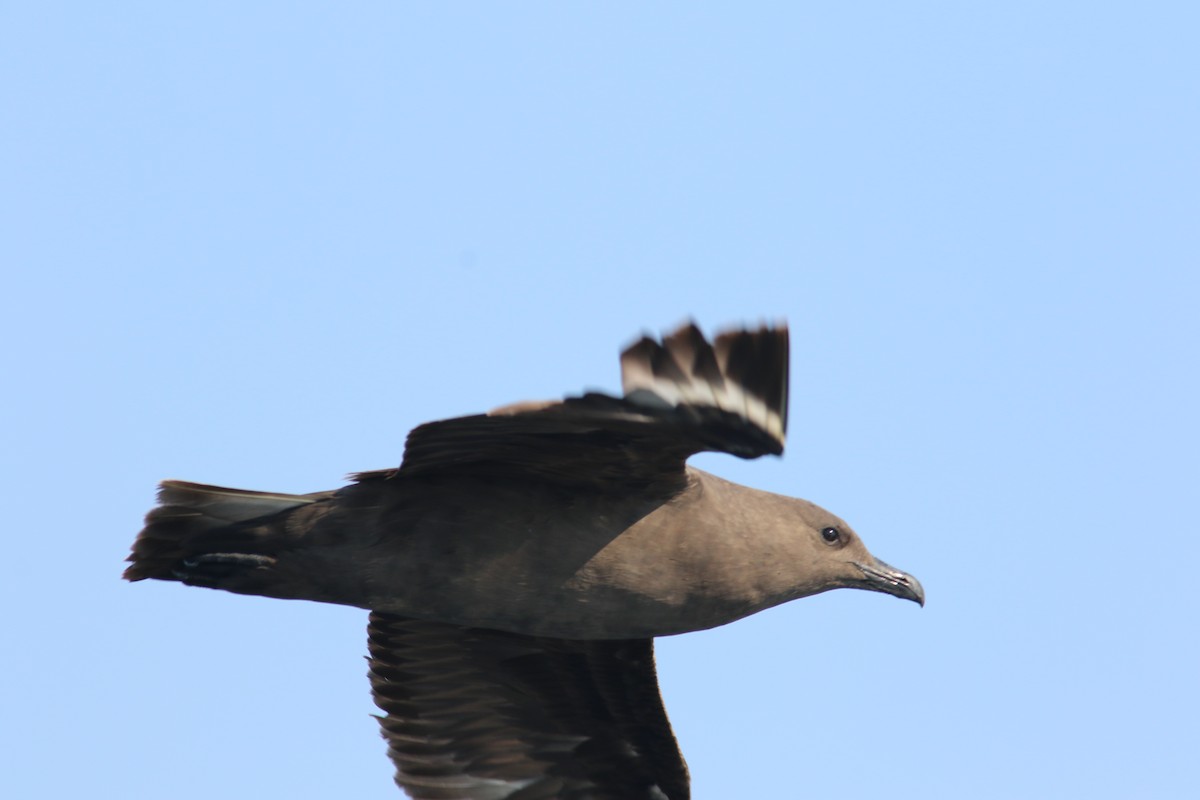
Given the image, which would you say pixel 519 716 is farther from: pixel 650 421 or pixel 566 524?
pixel 650 421

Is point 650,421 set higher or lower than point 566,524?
higher

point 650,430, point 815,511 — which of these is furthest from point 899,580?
point 650,430

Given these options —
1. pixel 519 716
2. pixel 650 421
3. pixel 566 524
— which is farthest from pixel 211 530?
pixel 519 716

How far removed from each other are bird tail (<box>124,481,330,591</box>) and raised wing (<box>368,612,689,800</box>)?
153cm

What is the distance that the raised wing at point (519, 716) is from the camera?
8719 millimetres

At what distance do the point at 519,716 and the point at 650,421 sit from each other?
116 inches

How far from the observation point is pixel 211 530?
7297 millimetres

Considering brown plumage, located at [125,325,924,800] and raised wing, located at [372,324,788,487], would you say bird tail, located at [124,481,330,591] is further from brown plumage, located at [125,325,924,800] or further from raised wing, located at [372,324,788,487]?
raised wing, located at [372,324,788,487]

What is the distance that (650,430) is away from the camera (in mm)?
6758

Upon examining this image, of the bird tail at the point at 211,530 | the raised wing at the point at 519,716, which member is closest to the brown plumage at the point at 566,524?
the bird tail at the point at 211,530

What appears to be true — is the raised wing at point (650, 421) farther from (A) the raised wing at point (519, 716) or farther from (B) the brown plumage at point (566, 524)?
(A) the raised wing at point (519, 716)

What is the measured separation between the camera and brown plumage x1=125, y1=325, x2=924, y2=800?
640cm

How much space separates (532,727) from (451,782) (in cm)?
51

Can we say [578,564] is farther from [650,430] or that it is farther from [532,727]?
[532,727]
